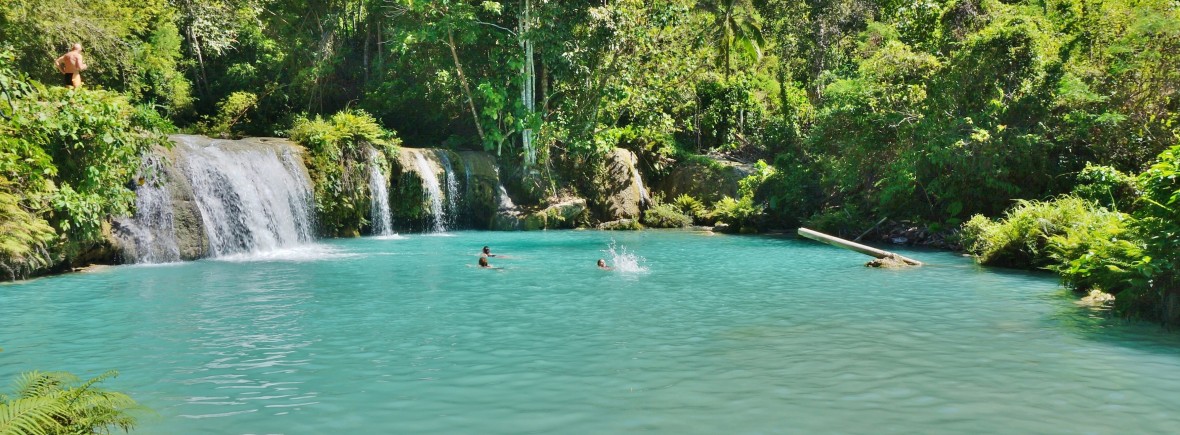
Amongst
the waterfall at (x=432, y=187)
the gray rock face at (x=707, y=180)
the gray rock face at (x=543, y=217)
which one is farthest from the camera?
the gray rock face at (x=707, y=180)

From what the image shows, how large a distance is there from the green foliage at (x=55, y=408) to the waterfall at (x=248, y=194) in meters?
12.6

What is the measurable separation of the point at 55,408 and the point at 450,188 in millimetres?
20666

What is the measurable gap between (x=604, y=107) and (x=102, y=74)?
14.0 meters

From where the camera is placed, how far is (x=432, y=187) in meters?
23.8

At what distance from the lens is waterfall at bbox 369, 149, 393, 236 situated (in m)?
22.5

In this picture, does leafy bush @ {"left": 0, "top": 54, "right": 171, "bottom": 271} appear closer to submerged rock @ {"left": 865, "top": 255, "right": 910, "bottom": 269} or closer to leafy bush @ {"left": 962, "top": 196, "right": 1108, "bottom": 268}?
submerged rock @ {"left": 865, "top": 255, "right": 910, "bottom": 269}

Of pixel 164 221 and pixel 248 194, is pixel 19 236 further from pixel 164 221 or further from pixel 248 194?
pixel 248 194

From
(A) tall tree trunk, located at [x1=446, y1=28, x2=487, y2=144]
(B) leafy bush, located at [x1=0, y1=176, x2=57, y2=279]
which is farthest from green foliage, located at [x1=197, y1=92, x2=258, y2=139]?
(B) leafy bush, located at [x1=0, y1=176, x2=57, y2=279]

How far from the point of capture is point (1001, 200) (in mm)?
17719

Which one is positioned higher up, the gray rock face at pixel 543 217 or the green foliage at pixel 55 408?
the gray rock face at pixel 543 217

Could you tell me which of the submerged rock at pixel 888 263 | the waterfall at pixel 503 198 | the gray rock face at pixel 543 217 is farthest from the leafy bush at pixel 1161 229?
the waterfall at pixel 503 198

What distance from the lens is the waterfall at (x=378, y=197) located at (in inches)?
886

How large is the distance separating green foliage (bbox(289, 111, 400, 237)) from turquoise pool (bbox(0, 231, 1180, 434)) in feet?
24.5

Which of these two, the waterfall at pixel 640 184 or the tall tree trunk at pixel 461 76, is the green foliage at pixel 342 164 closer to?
the tall tree trunk at pixel 461 76
